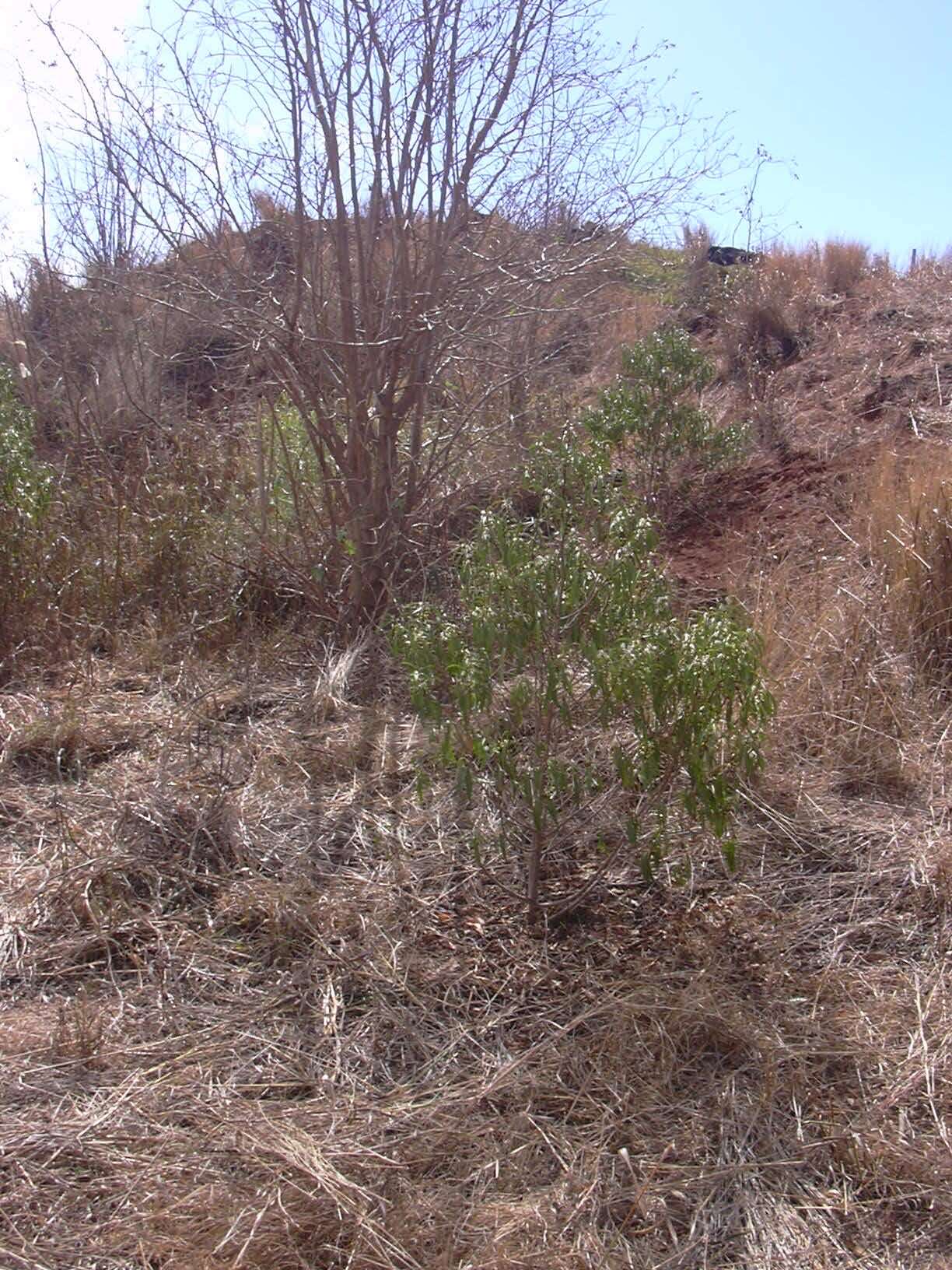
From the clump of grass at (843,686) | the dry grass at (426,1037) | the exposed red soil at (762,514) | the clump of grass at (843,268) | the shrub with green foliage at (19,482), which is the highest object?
the clump of grass at (843,268)

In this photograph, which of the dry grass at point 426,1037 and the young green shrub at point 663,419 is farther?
the young green shrub at point 663,419

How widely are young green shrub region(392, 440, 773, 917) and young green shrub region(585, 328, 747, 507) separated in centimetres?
345

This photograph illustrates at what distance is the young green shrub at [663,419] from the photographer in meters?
6.66

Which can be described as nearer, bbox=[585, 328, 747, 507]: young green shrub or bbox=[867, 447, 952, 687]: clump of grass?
bbox=[867, 447, 952, 687]: clump of grass

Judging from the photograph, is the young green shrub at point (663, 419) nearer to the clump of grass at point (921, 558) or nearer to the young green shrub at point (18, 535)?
the clump of grass at point (921, 558)

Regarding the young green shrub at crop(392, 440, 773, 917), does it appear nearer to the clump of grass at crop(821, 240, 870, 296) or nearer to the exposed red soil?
the exposed red soil

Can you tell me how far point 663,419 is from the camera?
673cm

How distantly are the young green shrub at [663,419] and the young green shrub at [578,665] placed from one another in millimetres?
3452

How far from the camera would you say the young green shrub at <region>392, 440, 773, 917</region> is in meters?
2.81

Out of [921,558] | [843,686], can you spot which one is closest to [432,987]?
[843,686]

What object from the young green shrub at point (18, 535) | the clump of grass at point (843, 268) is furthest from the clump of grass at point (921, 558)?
the clump of grass at point (843, 268)

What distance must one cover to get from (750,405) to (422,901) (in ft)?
18.1

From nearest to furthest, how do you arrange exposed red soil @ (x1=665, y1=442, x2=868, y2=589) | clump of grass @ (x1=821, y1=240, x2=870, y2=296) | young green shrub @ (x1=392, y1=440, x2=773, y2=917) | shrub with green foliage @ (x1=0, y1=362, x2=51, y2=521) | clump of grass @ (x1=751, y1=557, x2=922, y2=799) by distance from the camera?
young green shrub @ (x1=392, y1=440, x2=773, y2=917) < clump of grass @ (x1=751, y1=557, x2=922, y2=799) < shrub with green foliage @ (x1=0, y1=362, x2=51, y2=521) < exposed red soil @ (x1=665, y1=442, x2=868, y2=589) < clump of grass @ (x1=821, y1=240, x2=870, y2=296)

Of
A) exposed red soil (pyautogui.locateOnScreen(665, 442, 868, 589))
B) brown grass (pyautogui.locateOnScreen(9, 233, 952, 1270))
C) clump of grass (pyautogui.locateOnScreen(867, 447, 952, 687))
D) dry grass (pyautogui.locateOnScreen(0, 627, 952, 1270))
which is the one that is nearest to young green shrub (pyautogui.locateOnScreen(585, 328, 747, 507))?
exposed red soil (pyautogui.locateOnScreen(665, 442, 868, 589))
